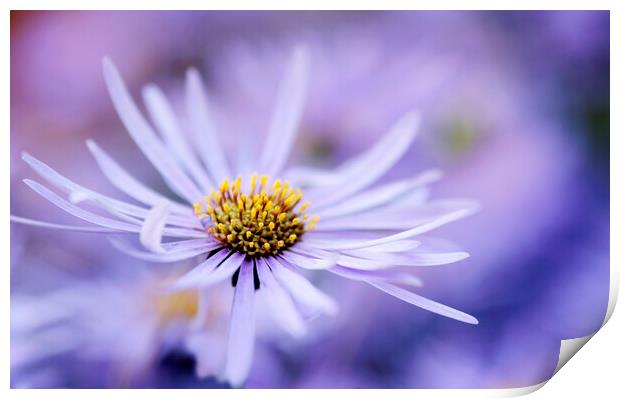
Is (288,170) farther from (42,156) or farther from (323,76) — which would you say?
(42,156)

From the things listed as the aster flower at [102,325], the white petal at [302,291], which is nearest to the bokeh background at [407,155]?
the aster flower at [102,325]

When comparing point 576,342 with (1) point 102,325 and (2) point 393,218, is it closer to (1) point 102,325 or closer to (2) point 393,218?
(2) point 393,218

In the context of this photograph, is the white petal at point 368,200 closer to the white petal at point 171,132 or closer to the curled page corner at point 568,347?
the white petal at point 171,132

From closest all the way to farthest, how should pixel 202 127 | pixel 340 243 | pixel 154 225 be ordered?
pixel 154 225 < pixel 340 243 < pixel 202 127

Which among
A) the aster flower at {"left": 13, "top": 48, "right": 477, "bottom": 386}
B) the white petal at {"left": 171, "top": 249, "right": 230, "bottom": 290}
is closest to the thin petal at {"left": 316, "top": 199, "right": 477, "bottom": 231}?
the aster flower at {"left": 13, "top": 48, "right": 477, "bottom": 386}

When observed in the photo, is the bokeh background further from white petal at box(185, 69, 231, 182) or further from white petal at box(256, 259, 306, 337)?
white petal at box(256, 259, 306, 337)

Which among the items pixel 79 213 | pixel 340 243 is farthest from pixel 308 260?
pixel 79 213

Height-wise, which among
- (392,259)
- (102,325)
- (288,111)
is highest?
(288,111)

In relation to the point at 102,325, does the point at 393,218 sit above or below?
above
